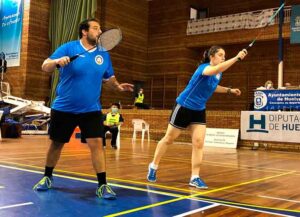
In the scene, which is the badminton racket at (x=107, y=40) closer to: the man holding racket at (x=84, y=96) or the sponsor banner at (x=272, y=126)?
the man holding racket at (x=84, y=96)

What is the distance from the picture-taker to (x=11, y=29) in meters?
20.0

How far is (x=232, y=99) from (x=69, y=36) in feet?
32.5

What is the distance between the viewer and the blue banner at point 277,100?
11.5 metres

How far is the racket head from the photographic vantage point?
3.62m

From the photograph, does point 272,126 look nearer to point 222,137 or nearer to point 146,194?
point 222,137

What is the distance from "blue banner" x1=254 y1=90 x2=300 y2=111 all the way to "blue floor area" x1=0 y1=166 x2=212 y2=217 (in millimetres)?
8801

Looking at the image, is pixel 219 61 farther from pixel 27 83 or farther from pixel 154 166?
pixel 27 83

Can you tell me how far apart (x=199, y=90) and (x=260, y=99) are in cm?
824

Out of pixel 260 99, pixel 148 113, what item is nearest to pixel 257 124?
pixel 260 99

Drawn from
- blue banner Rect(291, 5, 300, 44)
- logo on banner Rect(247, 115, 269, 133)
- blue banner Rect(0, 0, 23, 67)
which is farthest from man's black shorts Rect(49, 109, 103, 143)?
blue banner Rect(0, 0, 23, 67)

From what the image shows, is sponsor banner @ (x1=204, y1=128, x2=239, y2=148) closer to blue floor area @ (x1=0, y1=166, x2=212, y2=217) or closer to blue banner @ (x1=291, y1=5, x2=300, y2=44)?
blue banner @ (x1=291, y1=5, x2=300, y2=44)

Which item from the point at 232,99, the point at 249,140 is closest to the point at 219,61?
the point at 249,140

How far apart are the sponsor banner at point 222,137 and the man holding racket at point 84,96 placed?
30.8ft

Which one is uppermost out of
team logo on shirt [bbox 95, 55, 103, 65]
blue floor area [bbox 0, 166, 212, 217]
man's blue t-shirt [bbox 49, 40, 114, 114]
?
team logo on shirt [bbox 95, 55, 103, 65]
